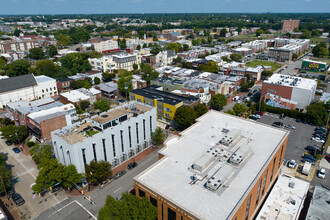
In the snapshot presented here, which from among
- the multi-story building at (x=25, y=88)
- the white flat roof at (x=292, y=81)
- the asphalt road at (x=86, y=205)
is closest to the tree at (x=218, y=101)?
the white flat roof at (x=292, y=81)

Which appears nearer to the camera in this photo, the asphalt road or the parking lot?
the asphalt road

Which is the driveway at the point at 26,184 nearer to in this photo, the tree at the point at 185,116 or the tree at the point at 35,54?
the tree at the point at 185,116

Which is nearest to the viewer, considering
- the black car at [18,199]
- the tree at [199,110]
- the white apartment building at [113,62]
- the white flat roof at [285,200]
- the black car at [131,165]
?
the white flat roof at [285,200]

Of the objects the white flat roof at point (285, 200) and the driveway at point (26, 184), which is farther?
the driveway at point (26, 184)

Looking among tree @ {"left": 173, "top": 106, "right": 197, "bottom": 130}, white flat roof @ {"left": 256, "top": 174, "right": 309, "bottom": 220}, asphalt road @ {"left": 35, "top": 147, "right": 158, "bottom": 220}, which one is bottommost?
asphalt road @ {"left": 35, "top": 147, "right": 158, "bottom": 220}

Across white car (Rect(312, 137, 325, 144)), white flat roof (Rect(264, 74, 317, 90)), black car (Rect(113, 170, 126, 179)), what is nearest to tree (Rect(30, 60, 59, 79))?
black car (Rect(113, 170, 126, 179))

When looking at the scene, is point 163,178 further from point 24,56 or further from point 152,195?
point 24,56

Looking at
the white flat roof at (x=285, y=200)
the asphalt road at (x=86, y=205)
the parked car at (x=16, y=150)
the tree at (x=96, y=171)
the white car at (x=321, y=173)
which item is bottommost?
the asphalt road at (x=86, y=205)

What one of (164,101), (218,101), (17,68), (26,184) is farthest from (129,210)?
(17,68)

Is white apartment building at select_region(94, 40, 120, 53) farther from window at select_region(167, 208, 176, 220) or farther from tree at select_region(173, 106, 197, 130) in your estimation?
window at select_region(167, 208, 176, 220)
